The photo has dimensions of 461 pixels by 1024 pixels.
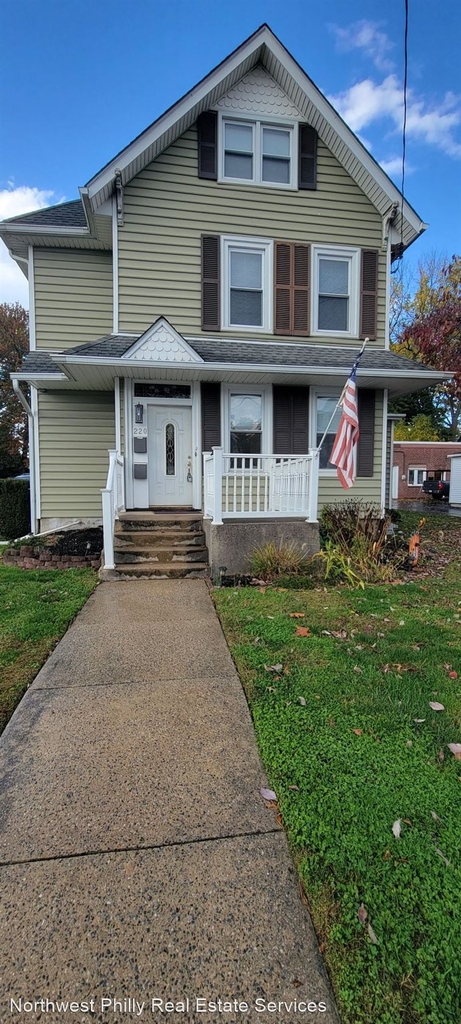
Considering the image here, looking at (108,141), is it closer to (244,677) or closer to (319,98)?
(319,98)

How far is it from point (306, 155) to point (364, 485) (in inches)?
246

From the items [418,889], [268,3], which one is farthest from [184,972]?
[268,3]

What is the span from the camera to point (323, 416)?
942 centimetres

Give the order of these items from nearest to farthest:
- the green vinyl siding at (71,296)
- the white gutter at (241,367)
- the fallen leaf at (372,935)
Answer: the fallen leaf at (372,935), the white gutter at (241,367), the green vinyl siding at (71,296)

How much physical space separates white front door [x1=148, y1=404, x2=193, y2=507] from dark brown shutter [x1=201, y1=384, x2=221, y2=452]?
283 mm

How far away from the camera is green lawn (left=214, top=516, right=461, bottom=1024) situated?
1.57m

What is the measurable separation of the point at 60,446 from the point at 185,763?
8.03m

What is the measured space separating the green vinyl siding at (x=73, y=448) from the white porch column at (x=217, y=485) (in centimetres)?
354

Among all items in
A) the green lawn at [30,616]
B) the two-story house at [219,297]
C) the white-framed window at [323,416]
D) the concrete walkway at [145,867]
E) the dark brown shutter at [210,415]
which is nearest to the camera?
the concrete walkway at [145,867]

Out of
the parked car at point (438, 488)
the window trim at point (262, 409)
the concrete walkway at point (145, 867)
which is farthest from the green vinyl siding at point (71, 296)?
the parked car at point (438, 488)

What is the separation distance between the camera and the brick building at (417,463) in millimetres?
29359

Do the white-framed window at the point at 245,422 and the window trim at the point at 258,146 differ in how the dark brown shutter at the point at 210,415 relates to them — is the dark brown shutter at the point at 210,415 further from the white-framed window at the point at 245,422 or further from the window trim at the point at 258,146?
the window trim at the point at 258,146

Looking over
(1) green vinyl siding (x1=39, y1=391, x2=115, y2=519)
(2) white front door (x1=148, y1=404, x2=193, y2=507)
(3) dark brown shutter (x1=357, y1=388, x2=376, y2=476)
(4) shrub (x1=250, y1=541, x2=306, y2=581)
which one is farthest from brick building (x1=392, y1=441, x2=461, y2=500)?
(4) shrub (x1=250, y1=541, x2=306, y2=581)

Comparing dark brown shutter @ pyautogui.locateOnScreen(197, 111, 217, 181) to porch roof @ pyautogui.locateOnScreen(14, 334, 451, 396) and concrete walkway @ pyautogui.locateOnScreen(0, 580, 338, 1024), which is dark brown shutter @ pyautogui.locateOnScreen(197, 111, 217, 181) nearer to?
porch roof @ pyautogui.locateOnScreen(14, 334, 451, 396)
